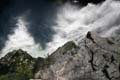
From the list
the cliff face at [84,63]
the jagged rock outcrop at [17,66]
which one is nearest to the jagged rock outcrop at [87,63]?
the cliff face at [84,63]

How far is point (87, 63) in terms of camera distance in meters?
93.5

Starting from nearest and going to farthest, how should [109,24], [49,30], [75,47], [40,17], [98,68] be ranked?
[98,68], [75,47], [109,24], [49,30], [40,17]

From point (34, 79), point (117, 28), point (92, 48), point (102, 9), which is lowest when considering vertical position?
point (34, 79)

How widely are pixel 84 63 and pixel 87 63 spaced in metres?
0.80

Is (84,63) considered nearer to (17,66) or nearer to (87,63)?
(87,63)

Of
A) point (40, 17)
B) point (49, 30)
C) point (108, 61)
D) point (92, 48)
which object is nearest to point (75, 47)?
point (92, 48)

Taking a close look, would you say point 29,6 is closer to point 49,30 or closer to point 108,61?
point 49,30

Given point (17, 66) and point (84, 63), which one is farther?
point (17, 66)

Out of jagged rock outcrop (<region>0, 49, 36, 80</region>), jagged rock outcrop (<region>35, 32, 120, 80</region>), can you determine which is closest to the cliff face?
jagged rock outcrop (<region>35, 32, 120, 80</region>)

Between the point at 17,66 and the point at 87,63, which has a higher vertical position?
the point at 17,66

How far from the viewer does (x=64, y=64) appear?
94250mm

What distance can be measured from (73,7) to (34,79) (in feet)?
164

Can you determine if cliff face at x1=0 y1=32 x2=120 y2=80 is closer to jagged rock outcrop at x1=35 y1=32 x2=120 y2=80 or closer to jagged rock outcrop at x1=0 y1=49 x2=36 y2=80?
jagged rock outcrop at x1=35 y1=32 x2=120 y2=80

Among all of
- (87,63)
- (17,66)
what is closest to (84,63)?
(87,63)
